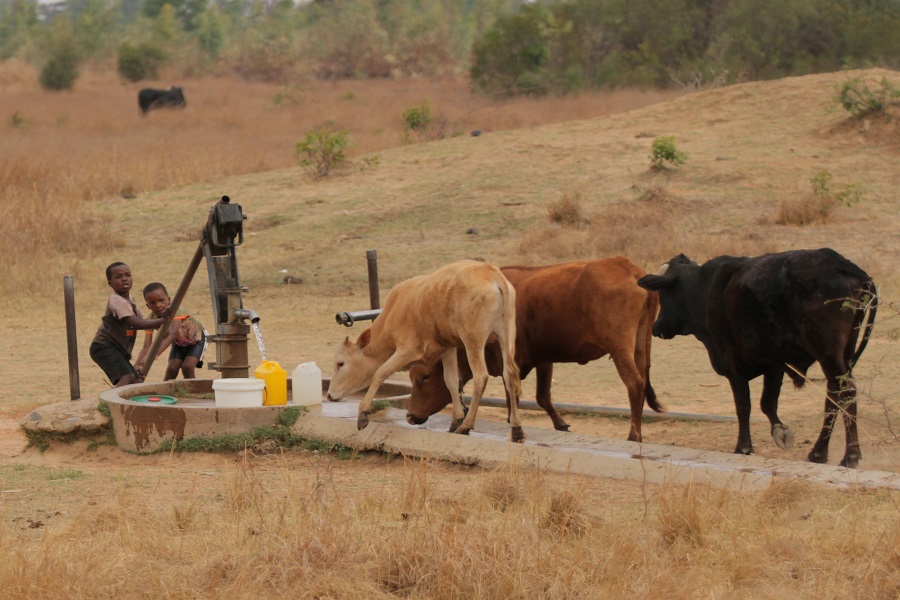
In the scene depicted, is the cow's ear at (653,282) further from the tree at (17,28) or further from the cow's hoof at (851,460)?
the tree at (17,28)

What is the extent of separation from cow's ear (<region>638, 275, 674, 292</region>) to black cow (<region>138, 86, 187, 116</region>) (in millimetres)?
31112

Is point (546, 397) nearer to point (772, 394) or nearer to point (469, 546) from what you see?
point (772, 394)

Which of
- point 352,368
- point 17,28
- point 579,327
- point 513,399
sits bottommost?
point 513,399

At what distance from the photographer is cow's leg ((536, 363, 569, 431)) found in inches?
370

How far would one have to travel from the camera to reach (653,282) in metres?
8.66

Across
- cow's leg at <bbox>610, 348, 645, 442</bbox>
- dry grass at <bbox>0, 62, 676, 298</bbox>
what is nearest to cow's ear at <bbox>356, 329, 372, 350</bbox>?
cow's leg at <bbox>610, 348, 645, 442</bbox>

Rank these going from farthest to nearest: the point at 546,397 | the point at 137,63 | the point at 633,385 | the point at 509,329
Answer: the point at 137,63, the point at 546,397, the point at 633,385, the point at 509,329

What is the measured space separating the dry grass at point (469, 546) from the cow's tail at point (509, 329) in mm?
1732

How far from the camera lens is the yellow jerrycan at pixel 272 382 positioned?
9211mm

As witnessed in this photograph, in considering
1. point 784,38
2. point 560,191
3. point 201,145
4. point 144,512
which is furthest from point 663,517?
point 784,38

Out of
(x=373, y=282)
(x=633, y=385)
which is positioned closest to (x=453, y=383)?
(x=633, y=385)

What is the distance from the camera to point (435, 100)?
38562 millimetres

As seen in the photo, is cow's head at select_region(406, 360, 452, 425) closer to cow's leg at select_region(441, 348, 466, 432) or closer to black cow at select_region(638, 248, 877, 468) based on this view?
cow's leg at select_region(441, 348, 466, 432)

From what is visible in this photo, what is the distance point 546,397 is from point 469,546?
419 centimetres
